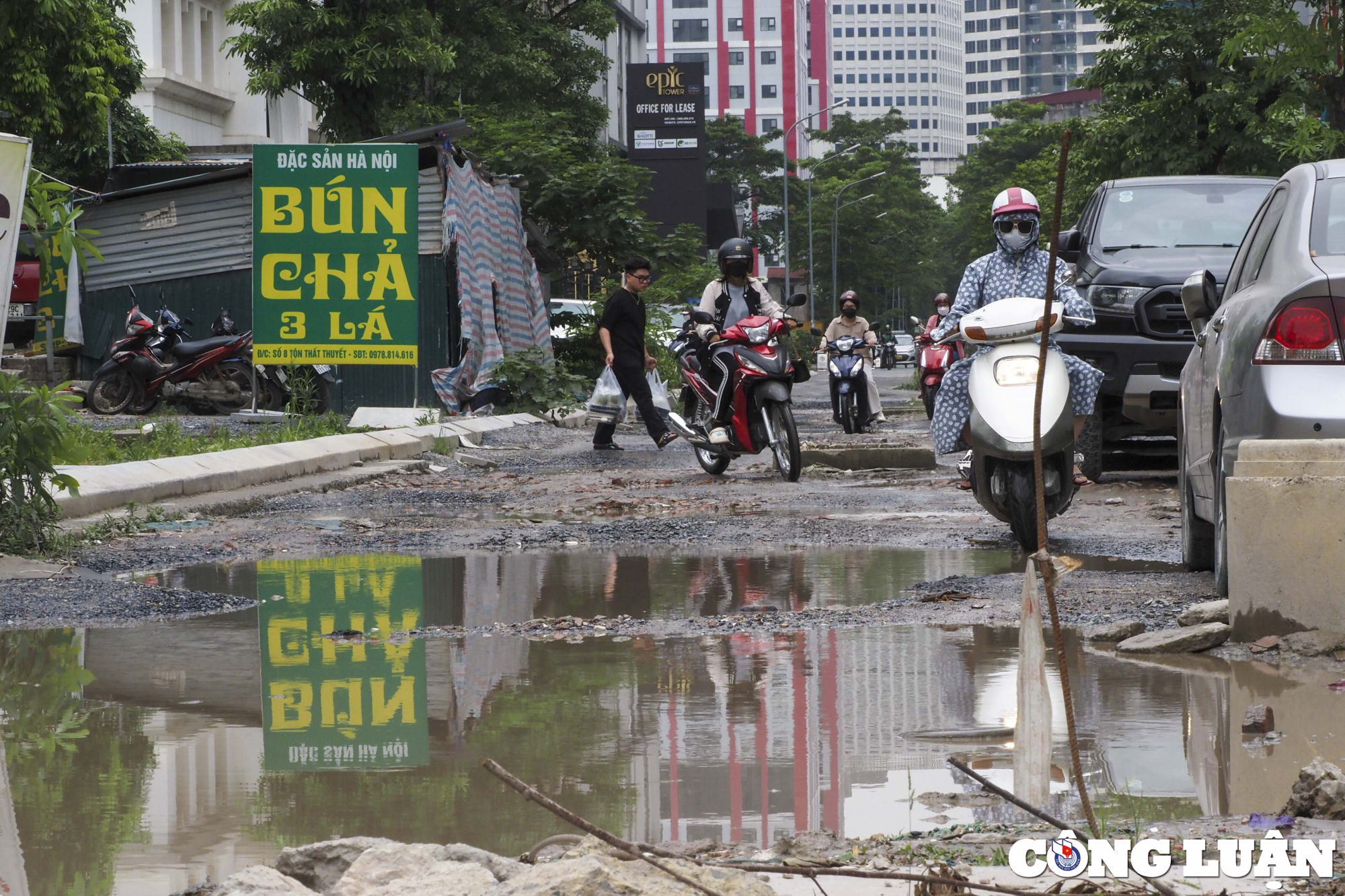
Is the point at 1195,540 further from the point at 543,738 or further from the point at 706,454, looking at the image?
the point at 706,454

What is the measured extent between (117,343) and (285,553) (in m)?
12.3

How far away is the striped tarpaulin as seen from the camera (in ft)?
66.9

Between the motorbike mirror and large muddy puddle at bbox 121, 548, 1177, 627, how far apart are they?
1.06 metres

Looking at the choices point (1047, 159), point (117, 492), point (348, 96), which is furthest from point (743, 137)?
point (117, 492)

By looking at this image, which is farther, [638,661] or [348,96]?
[348,96]

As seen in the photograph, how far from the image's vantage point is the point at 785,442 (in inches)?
464

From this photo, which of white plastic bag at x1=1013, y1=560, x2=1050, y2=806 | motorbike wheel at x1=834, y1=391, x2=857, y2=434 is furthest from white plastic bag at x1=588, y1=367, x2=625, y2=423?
white plastic bag at x1=1013, y1=560, x2=1050, y2=806

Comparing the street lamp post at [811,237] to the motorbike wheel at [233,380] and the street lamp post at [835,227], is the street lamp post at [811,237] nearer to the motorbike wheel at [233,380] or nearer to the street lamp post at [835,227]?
the street lamp post at [835,227]

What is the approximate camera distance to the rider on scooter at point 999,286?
7.83m

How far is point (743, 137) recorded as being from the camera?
321 ft

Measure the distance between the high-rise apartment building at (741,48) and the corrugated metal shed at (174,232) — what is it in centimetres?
13332

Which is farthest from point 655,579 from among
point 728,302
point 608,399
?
point 608,399

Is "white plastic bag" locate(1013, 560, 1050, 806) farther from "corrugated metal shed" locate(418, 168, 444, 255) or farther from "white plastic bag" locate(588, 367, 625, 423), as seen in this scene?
"corrugated metal shed" locate(418, 168, 444, 255)

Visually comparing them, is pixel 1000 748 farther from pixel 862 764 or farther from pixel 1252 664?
pixel 1252 664
